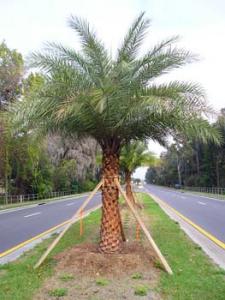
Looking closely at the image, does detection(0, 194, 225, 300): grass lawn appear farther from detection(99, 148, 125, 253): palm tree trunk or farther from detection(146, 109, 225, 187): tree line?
detection(146, 109, 225, 187): tree line

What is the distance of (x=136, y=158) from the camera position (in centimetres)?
2516

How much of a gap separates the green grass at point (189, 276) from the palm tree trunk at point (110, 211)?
3.89 ft

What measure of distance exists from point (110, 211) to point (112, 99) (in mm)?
2343

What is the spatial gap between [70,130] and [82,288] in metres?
3.97

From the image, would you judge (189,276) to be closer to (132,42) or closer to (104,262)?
(104,262)

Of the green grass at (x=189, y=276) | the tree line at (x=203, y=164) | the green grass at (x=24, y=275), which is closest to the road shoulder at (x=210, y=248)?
the green grass at (x=189, y=276)

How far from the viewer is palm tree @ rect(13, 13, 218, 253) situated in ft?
27.7

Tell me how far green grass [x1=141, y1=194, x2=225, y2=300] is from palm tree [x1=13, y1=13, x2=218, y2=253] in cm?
146

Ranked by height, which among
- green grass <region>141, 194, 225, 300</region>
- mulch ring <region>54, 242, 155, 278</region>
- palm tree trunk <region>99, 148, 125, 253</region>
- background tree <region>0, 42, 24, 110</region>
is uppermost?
background tree <region>0, 42, 24, 110</region>

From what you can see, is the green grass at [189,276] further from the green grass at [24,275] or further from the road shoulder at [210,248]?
the green grass at [24,275]

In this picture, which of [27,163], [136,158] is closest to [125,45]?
[136,158]

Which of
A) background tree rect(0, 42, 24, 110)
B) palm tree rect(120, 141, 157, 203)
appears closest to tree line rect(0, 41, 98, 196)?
A: background tree rect(0, 42, 24, 110)

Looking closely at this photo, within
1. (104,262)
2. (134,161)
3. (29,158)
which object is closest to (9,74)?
(29,158)

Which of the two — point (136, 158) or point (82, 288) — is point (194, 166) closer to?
point (136, 158)
